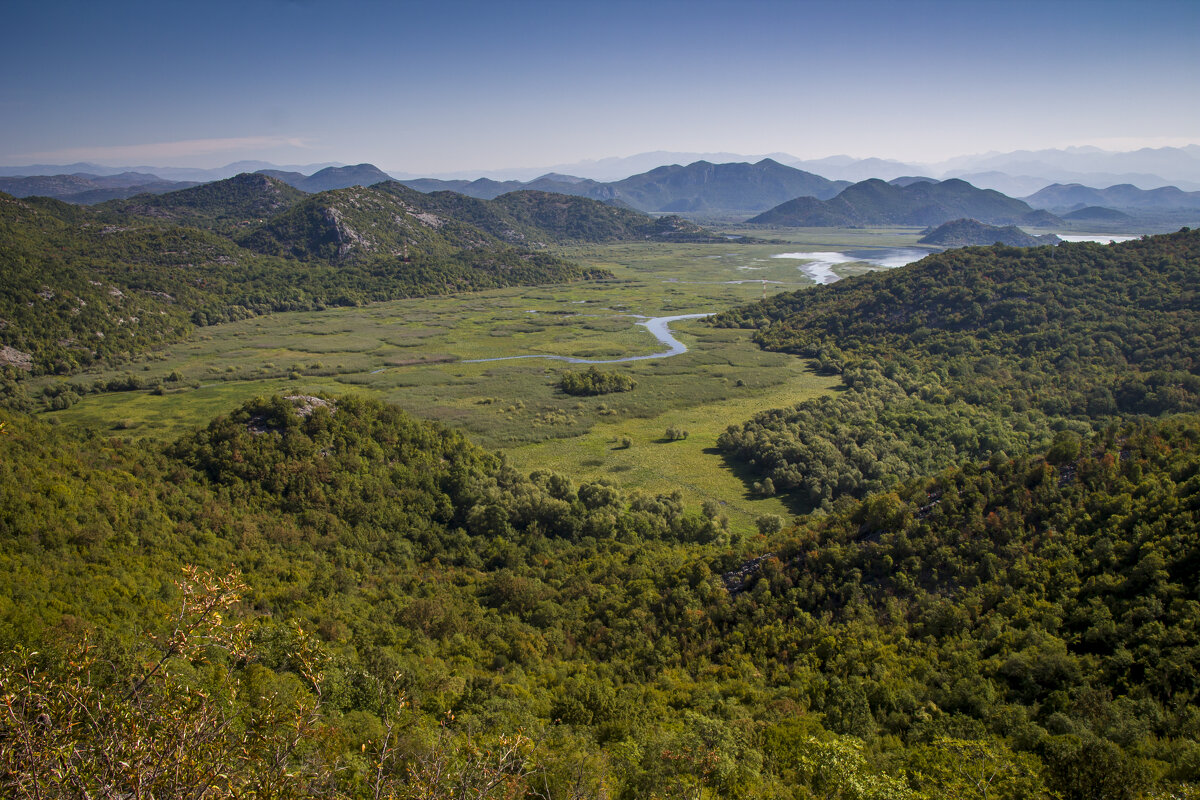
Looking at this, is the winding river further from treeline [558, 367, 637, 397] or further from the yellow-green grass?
the yellow-green grass

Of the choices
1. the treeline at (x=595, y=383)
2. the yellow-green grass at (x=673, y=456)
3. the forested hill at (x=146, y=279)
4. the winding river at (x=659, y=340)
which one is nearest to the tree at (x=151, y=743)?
the yellow-green grass at (x=673, y=456)

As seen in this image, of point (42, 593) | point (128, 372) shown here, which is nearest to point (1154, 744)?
point (42, 593)

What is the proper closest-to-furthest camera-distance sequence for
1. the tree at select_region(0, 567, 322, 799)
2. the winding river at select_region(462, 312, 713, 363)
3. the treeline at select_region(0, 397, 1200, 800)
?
the tree at select_region(0, 567, 322, 799) < the treeline at select_region(0, 397, 1200, 800) < the winding river at select_region(462, 312, 713, 363)

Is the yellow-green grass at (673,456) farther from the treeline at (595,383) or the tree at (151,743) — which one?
the tree at (151,743)

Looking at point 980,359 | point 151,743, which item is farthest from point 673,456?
point 151,743

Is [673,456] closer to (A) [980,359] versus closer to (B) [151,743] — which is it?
(A) [980,359]

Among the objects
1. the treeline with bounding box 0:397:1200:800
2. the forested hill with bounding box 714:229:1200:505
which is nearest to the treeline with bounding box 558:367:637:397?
the forested hill with bounding box 714:229:1200:505

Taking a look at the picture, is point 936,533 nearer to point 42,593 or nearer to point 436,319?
point 42,593

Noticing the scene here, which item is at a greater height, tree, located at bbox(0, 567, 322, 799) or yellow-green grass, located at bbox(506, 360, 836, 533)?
tree, located at bbox(0, 567, 322, 799)
